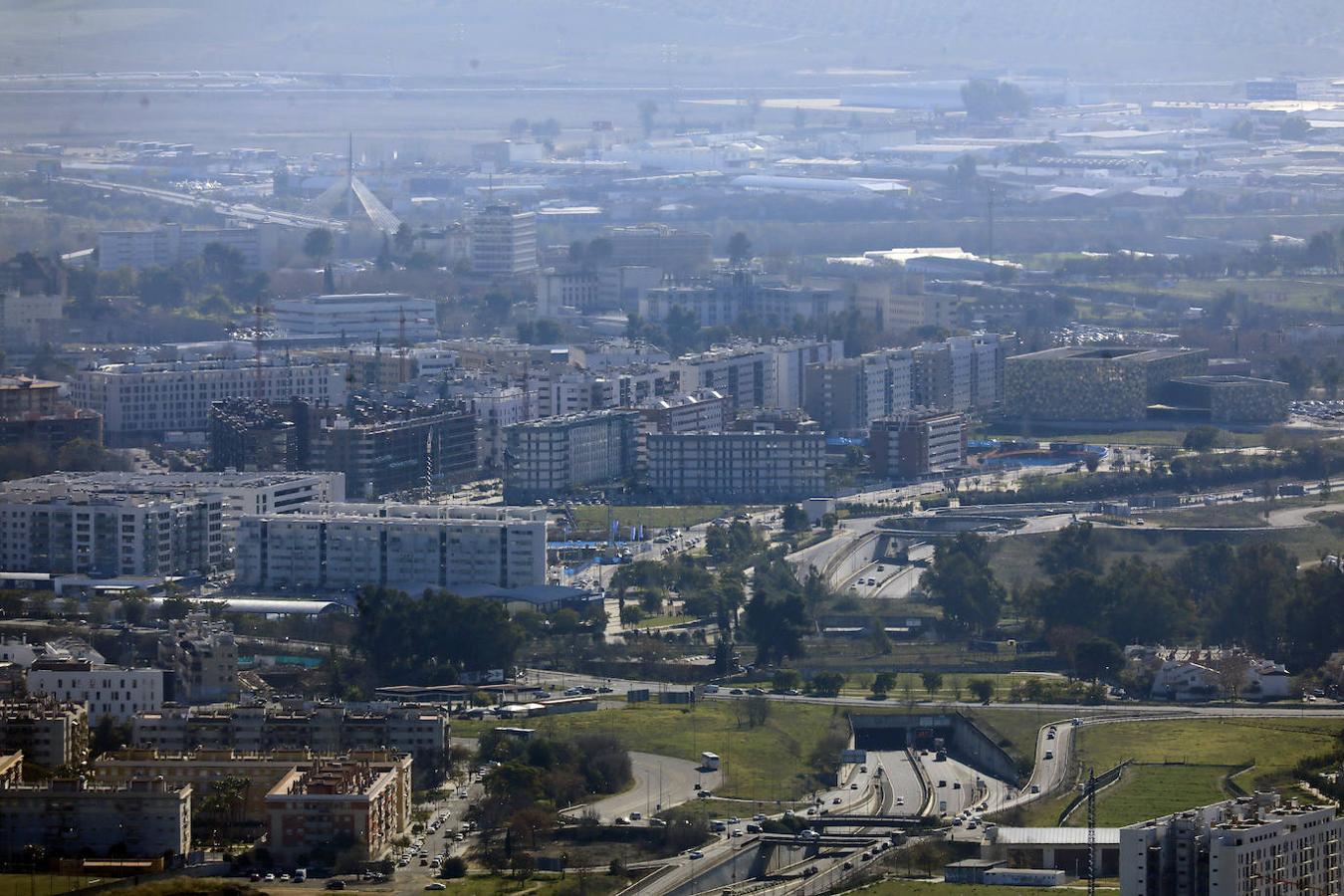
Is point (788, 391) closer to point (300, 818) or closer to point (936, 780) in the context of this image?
point (936, 780)

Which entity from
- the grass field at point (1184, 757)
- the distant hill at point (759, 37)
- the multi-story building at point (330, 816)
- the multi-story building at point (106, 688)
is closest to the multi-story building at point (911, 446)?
the grass field at point (1184, 757)

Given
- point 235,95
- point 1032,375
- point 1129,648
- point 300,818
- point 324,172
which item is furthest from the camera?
point 235,95

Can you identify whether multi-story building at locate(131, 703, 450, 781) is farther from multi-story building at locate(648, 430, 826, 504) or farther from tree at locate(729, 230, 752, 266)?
tree at locate(729, 230, 752, 266)

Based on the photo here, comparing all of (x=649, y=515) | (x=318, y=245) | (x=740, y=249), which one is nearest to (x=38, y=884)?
(x=649, y=515)

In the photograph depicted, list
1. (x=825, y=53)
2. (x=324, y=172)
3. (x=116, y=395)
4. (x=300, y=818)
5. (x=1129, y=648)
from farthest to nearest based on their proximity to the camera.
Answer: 1. (x=825, y=53)
2. (x=324, y=172)
3. (x=116, y=395)
4. (x=1129, y=648)
5. (x=300, y=818)

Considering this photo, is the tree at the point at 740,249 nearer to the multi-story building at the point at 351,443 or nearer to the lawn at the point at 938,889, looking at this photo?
the multi-story building at the point at 351,443

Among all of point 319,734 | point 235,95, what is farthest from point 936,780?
point 235,95

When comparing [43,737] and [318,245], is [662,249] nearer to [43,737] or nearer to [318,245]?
[318,245]
